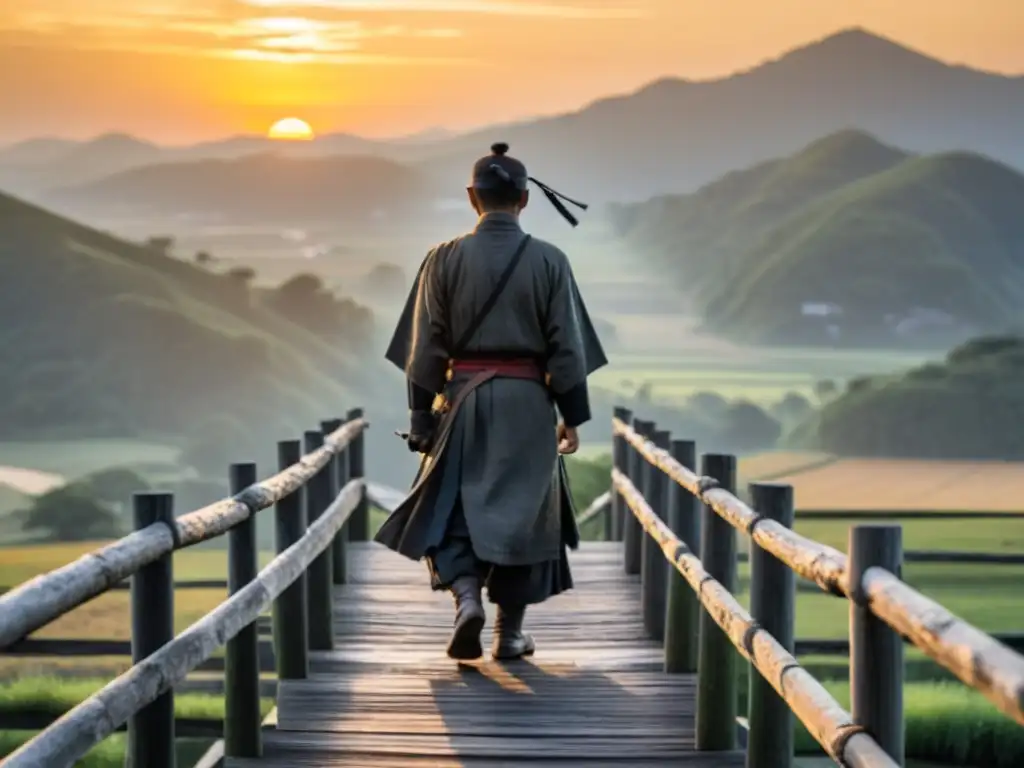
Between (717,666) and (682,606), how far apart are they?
79cm

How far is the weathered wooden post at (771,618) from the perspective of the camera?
3.45m

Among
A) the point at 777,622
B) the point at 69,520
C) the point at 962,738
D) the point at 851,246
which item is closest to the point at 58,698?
the point at 962,738

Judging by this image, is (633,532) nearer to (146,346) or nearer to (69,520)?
(69,520)

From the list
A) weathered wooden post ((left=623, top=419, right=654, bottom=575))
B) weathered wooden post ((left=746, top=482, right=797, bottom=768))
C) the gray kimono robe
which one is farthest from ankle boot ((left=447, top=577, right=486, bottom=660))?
weathered wooden post ((left=623, top=419, right=654, bottom=575))

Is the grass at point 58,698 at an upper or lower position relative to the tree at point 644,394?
lower

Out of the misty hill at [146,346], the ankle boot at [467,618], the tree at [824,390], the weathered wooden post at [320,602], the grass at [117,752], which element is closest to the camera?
the ankle boot at [467,618]

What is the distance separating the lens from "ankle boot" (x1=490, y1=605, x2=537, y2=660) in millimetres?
5258

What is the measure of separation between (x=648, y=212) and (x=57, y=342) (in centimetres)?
1326

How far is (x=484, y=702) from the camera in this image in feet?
15.4

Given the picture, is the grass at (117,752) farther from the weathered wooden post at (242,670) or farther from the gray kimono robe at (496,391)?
the weathered wooden post at (242,670)

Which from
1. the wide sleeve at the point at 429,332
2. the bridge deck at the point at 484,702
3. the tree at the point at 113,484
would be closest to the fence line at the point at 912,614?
the bridge deck at the point at 484,702

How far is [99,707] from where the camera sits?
105 inches

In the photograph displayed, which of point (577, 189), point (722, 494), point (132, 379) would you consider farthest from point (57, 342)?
point (722, 494)

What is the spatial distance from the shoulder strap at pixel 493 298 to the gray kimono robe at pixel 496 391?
0.01 metres
